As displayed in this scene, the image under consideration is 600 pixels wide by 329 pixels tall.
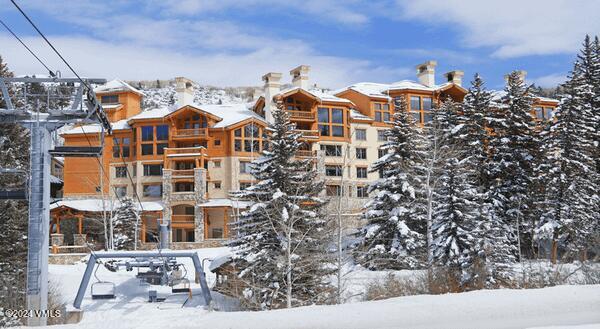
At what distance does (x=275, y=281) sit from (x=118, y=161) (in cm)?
3014

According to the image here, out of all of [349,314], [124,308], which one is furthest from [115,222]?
[349,314]

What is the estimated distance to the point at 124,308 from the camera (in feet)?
89.7

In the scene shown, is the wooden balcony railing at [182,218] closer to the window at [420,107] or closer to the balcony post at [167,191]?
the balcony post at [167,191]

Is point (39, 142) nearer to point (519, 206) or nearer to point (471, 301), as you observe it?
point (471, 301)

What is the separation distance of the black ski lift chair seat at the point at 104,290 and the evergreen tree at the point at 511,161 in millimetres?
20611

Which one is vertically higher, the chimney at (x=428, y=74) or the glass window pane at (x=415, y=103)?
the chimney at (x=428, y=74)

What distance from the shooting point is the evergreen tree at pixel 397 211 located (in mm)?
29734

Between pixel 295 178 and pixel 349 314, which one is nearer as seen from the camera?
pixel 349 314

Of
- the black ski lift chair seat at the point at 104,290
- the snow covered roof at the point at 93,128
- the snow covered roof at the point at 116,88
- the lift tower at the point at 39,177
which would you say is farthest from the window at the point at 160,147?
the lift tower at the point at 39,177

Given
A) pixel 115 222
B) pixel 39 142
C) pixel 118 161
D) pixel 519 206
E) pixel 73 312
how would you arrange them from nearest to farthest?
pixel 39 142, pixel 73 312, pixel 519 206, pixel 115 222, pixel 118 161

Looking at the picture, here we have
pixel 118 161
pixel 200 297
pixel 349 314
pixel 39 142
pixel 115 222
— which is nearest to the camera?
pixel 349 314

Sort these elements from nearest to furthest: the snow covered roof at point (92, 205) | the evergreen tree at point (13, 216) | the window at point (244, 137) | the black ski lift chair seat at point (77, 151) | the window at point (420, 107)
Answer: the black ski lift chair seat at point (77, 151) < the evergreen tree at point (13, 216) < the snow covered roof at point (92, 205) < the window at point (244, 137) < the window at point (420, 107)

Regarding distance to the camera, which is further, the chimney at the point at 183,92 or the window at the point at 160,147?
the chimney at the point at 183,92

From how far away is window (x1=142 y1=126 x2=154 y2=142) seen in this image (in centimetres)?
4781
